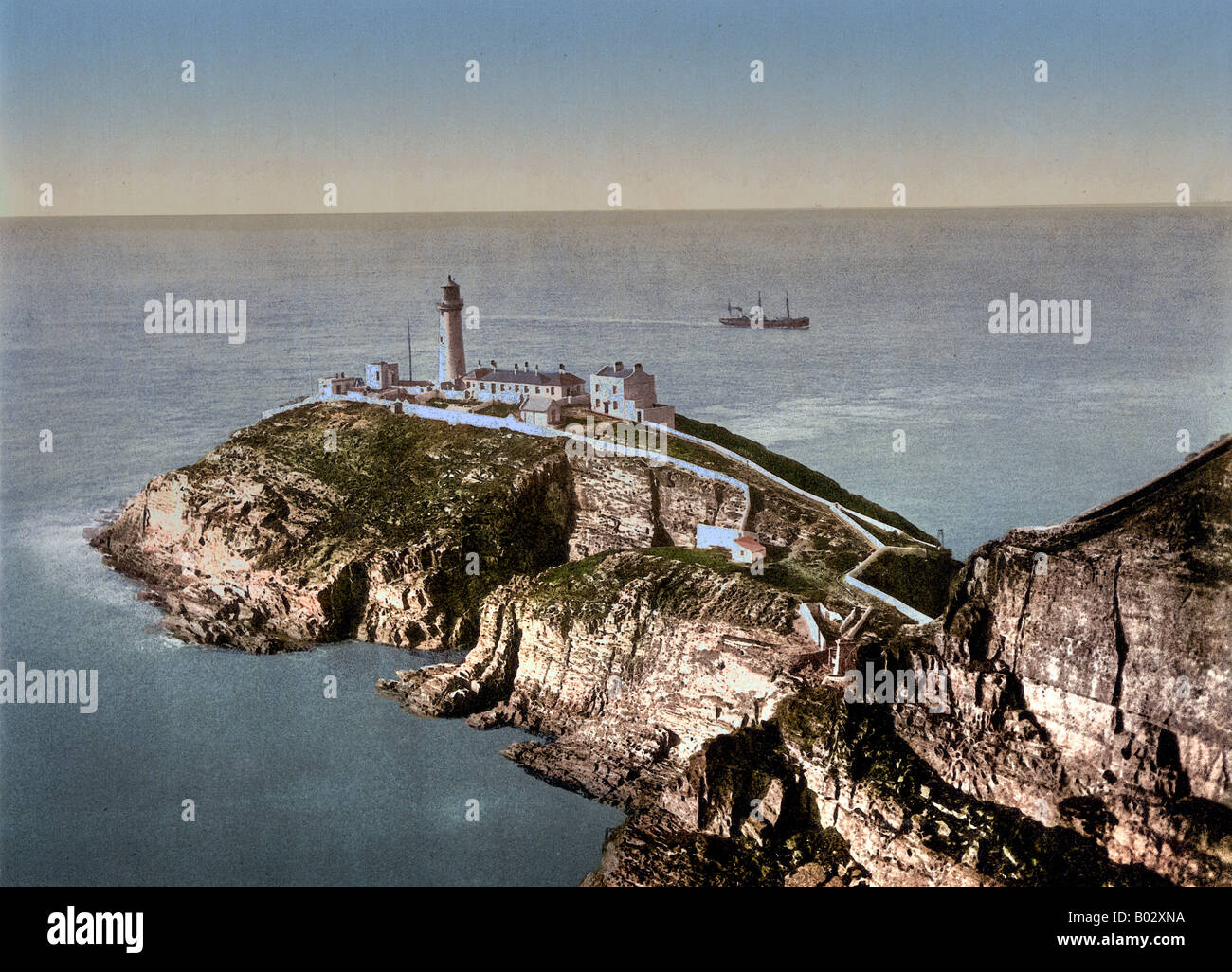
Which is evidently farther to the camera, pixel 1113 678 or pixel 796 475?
pixel 796 475

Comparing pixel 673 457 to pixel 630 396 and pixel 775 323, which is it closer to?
pixel 630 396

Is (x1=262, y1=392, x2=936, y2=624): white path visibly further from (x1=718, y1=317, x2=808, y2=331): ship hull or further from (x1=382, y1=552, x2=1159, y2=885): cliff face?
(x1=718, y1=317, x2=808, y2=331): ship hull

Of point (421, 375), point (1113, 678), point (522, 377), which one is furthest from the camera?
point (421, 375)

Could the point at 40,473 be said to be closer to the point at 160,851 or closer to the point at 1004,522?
the point at 160,851

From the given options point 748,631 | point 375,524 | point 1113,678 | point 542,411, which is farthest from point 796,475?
point 1113,678

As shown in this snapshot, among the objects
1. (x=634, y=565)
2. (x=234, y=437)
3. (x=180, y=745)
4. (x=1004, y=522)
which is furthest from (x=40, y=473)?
(x=1004, y=522)

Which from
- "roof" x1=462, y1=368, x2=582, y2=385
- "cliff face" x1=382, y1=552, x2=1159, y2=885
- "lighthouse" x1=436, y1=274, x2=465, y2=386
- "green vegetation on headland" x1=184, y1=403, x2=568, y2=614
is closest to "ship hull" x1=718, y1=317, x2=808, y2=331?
"lighthouse" x1=436, y1=274, x2=465, y2=386

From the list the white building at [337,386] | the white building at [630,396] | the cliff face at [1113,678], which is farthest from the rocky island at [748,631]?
the white building at [630,396]
